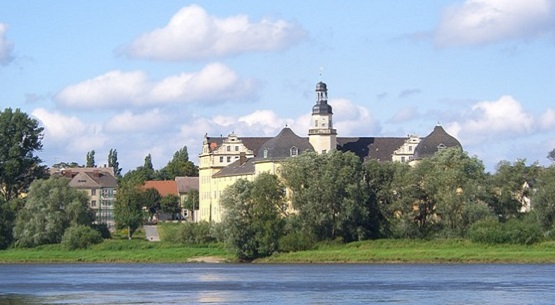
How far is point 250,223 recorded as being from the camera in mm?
104250

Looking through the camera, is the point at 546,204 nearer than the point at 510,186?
Yes

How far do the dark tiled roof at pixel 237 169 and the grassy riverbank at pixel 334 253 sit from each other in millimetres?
30813

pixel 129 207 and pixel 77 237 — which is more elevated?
pixel 129 207

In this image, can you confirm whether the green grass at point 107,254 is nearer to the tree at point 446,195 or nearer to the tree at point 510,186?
the tree at point 446,195

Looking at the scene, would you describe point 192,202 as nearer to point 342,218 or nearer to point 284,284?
point 342,218

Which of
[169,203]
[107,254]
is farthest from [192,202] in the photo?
[107,254]

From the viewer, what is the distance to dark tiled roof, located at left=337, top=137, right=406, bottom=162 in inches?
6161

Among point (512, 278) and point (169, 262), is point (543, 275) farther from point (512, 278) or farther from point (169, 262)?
point (169, 262)

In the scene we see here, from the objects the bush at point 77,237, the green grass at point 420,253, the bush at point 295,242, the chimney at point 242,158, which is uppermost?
the chimney at point 242,158

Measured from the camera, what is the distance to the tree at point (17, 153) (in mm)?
130625

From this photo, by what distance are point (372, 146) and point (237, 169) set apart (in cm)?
1582

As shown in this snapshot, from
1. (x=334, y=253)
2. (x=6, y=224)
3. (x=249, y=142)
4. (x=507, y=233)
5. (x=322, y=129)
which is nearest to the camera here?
(x=507, y=233)

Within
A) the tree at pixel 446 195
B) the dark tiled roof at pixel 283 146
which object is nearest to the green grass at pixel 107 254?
the tree at pixel 446 195

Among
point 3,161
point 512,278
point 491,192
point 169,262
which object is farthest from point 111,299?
point 3,161
